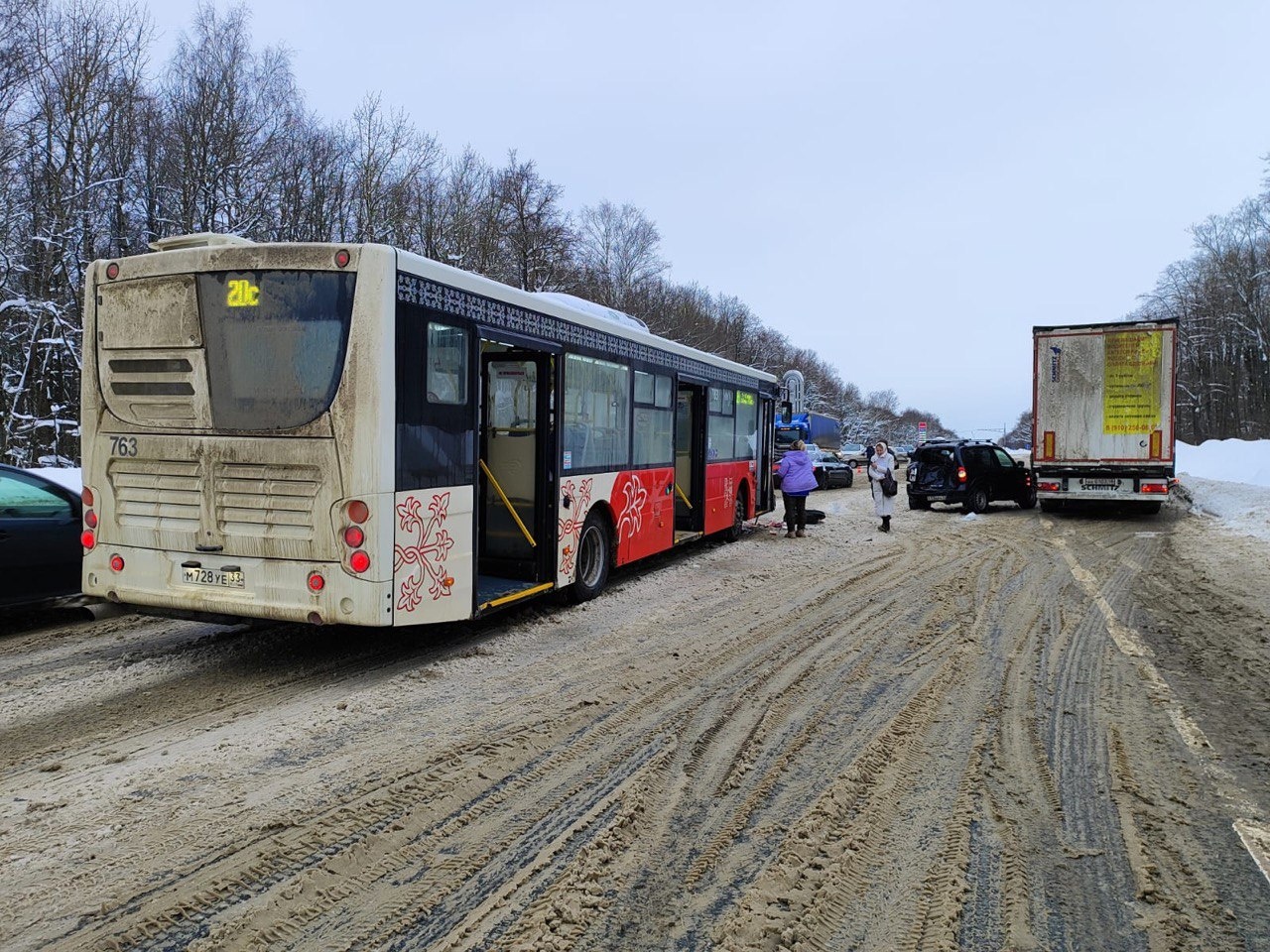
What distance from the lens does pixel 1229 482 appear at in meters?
25.9

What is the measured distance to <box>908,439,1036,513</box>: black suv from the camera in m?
19.9

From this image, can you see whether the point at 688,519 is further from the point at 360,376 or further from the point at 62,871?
the point at 62,871

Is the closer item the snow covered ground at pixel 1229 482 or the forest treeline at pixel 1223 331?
the snow covered ground at pixel 1229 482

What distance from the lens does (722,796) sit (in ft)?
13.1

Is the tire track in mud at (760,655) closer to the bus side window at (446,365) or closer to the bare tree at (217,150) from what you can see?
the bus side window at (446,365)

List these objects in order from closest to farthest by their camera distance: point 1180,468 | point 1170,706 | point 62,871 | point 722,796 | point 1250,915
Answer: point 1250,915
point 62,871
point 722,796
point 1170,706
point 1180,468

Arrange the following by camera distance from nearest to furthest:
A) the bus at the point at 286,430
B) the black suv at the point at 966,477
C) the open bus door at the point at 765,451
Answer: the bus at the point at 286,430 → the open bus door at the point at 765,451 → the black suv at the point at 966,477

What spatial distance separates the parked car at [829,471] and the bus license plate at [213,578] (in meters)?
24.2

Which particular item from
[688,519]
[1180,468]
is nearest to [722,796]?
[688,519]

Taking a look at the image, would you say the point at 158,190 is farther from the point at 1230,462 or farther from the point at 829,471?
the point at 1230,462

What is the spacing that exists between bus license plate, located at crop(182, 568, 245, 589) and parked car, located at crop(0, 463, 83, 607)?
220cm

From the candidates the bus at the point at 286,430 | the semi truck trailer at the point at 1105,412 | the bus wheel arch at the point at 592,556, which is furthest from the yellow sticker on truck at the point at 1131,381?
the bus at the point at 286,430

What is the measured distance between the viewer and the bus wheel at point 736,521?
551 inches

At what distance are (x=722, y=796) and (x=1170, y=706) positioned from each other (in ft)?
10.8
